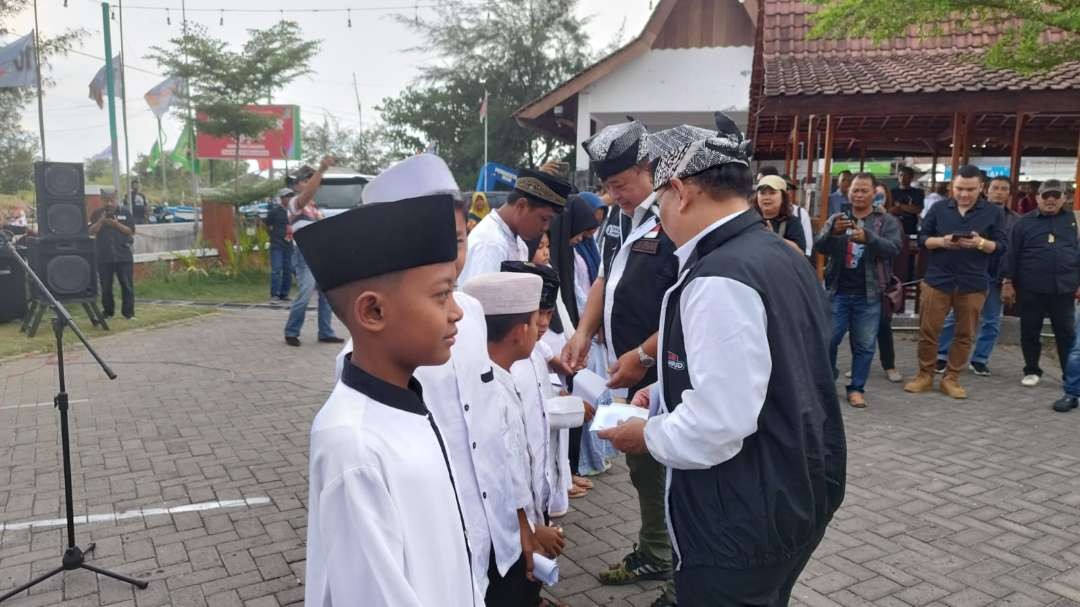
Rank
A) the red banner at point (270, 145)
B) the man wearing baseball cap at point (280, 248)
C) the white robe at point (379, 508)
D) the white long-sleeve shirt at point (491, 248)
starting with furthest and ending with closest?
the red banner at point (270, 145) < the man wearing baseball cap at point (280, 248) < the white long-sleeve shirt at point (491, 248) < the white robe at point (379, 508)

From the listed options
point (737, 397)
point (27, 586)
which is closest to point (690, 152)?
point (737, 397)

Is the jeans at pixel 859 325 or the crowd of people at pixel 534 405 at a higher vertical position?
the crowd of people at pixel 534 405

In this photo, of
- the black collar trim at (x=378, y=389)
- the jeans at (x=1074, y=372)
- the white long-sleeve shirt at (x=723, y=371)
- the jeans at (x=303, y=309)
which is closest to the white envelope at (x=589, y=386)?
the white long-sleeve shirt at (x=723, y=371)

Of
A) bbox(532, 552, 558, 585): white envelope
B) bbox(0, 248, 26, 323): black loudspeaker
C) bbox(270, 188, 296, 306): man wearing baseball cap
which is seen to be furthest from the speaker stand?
bbox(532, 552, 558, 585): white envelope

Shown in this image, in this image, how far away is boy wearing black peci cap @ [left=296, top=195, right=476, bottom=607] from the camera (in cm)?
138

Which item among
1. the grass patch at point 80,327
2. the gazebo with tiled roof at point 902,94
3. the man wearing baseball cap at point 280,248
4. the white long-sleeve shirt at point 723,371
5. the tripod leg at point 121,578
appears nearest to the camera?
the white long-sleeve shirt at point 723,371

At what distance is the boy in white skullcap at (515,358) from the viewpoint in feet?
8.77

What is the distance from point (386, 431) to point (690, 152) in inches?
45.4

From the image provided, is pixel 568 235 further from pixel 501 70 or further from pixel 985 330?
pixel 501 70

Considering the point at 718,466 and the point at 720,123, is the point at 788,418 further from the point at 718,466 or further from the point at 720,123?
the point at 720,123

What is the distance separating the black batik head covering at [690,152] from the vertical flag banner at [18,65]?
1732 cm

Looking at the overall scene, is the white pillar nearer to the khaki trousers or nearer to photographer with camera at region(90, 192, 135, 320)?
photographer with camera at region(90, 192, 135, 320)

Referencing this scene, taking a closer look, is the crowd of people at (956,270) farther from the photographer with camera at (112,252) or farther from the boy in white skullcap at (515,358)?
the photographer with camera at (112,252)

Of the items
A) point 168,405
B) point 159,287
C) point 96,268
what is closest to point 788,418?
point 168,405
